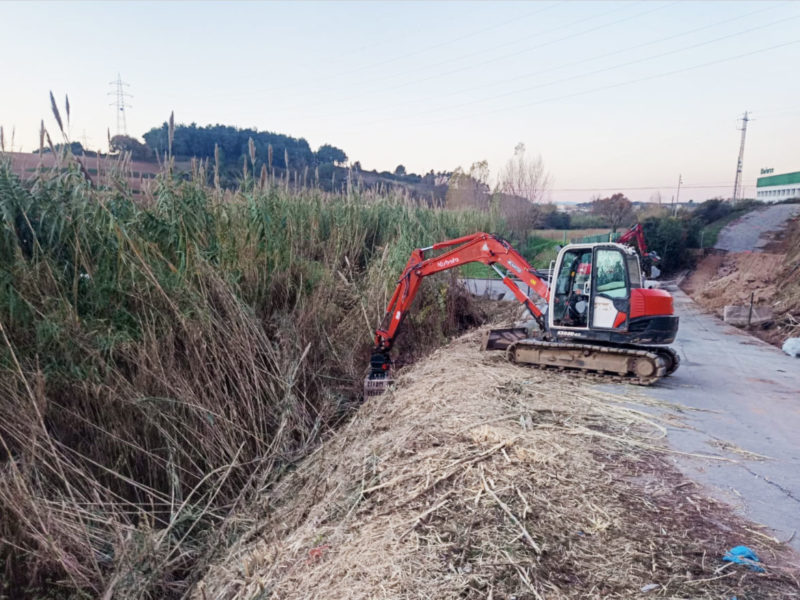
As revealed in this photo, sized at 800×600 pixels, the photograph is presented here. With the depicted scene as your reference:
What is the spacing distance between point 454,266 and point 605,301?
86.5 inches

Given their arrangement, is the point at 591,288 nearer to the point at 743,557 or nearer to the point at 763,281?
the point at 743,557

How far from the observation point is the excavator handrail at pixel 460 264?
781cm

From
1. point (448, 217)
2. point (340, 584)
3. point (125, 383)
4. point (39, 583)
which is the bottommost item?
point (39, 583)

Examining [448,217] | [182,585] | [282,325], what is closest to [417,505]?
[182,585]

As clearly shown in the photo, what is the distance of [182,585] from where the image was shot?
412 centimetres

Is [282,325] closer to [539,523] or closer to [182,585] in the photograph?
[182,585]

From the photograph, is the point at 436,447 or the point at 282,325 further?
the point at 282,325

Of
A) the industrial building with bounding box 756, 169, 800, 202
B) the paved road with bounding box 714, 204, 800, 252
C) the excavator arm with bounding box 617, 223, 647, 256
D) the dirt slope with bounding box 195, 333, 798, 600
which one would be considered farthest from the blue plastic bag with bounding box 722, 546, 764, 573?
the industrial building with bounding box 756, 169, 800, 202

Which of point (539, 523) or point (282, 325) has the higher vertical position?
point (282, 325)

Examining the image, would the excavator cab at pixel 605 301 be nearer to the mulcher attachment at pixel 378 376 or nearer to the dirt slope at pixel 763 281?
the mulcher attachment at pixel 378 376

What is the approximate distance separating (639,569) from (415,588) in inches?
48.9

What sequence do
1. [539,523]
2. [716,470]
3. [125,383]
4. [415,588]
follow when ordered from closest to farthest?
[415,588], [539,523], [716,470], [125,383]

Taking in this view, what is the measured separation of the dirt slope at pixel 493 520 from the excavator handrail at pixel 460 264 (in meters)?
2.67

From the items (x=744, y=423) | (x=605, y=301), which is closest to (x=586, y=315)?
(x=605, y=301)
